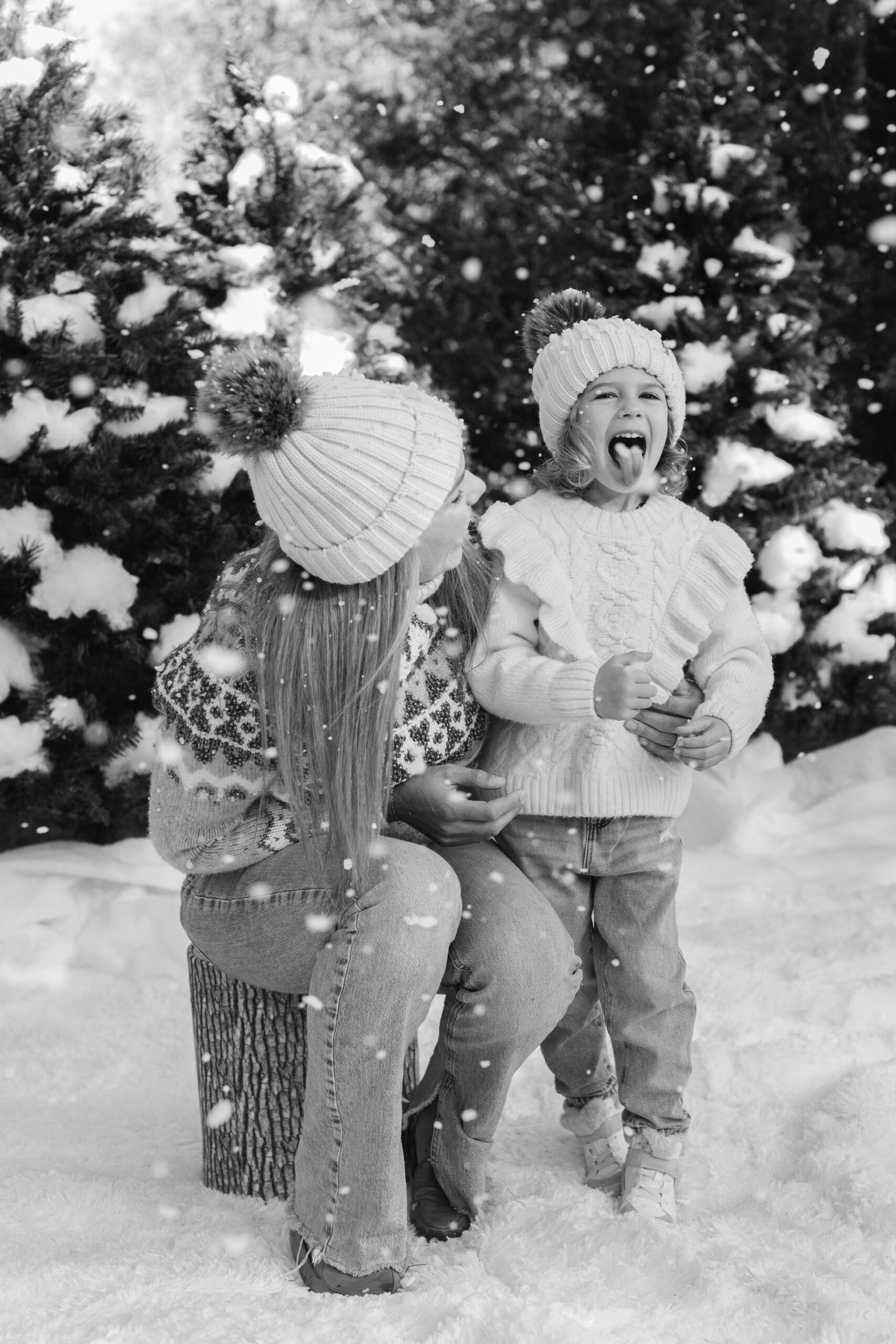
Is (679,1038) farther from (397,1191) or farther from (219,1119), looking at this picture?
(219,1119)

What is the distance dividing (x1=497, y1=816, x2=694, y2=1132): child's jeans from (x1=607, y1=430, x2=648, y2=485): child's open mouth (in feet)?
1.64

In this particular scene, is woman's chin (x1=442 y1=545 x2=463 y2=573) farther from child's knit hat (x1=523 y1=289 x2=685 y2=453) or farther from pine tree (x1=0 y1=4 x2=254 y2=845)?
pine tree (x1=0 y1=4 x2=254 y2=845)

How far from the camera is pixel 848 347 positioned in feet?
13.2

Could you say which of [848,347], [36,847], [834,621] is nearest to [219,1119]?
[36,847]

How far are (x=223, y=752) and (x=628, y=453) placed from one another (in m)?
0.71

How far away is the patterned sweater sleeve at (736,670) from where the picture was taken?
1762 millimetres

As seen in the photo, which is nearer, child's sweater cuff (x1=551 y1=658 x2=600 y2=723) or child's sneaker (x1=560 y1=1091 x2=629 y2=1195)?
child's sweater cuff (x1=551 y1=658 x2=600 y2=723)

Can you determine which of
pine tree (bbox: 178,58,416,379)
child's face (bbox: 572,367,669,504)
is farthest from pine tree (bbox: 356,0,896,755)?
child's face (bbox: 572,367,669,504)

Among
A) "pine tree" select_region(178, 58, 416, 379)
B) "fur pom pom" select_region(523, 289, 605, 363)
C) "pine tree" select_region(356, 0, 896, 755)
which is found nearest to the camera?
"fur pom pom" select_region(523, 289, 605, 363)

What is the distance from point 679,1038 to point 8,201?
2.16 metres

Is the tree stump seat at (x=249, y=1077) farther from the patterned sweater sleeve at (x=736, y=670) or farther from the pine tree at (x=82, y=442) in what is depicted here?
the pine tree at (x=82, y=442)

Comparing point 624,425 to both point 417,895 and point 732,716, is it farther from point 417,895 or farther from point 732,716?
point 417,895

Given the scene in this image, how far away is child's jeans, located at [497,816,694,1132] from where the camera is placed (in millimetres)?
1814

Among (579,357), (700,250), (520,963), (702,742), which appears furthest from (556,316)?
(700,250)
